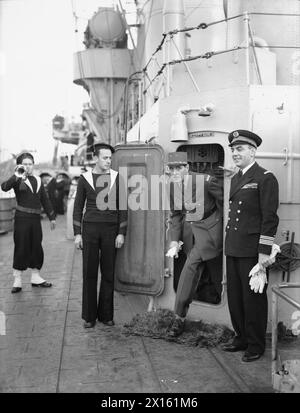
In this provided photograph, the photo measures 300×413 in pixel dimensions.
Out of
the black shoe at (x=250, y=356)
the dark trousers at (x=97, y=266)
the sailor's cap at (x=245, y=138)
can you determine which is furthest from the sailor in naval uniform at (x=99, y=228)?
the black shoe at (x=250, y=356)

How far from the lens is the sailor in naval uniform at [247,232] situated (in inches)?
159

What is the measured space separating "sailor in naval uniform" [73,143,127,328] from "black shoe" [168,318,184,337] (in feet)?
2.39

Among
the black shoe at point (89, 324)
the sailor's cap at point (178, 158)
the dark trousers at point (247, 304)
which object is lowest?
the black shoe at point (89, 324)

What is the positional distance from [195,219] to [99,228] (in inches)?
39.5

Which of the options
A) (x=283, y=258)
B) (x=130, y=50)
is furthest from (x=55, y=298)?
(x=130, y=50)

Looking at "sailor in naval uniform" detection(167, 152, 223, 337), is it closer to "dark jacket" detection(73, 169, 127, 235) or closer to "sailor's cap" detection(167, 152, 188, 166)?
"sailor's cap" detection(167, 152, 188, 166)

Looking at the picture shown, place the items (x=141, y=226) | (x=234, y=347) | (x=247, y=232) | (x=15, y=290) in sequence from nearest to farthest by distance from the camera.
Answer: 1. (x=247, y=232)
2. (x=234, y=347)
3. (x=141, y=226)
4. (x=15, y=290)

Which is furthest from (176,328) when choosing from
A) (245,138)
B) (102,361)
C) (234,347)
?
(245,138)

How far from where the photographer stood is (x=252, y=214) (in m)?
4.07

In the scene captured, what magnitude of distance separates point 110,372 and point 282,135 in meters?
2.66

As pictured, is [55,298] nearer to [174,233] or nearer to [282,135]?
[174,233]

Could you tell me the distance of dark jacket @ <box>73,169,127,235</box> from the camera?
16.5ft

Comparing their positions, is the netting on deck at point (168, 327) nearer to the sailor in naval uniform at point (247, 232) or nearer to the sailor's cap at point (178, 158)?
the sailor in naval uniform at point (247, 232)

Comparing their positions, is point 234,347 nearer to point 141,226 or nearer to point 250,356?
point 250,356
